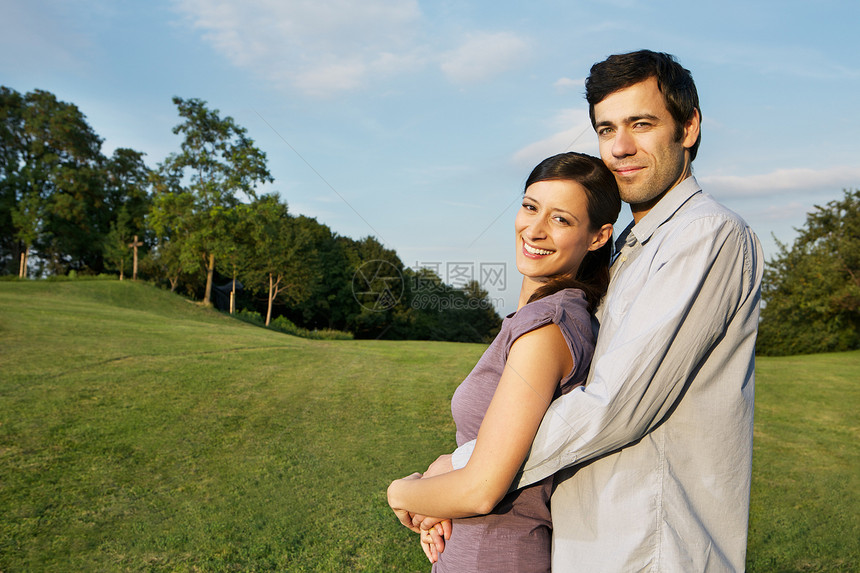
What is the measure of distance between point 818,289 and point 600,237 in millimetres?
30926

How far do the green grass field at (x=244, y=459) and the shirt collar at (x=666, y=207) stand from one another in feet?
11.4

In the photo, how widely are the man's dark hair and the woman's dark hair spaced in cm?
30

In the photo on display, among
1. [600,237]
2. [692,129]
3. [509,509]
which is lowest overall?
[509,509]

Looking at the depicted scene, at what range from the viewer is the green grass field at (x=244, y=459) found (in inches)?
173

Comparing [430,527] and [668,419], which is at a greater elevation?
[668,419]

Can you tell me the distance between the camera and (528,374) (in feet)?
4.91

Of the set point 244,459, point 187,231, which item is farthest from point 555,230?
point 187,231

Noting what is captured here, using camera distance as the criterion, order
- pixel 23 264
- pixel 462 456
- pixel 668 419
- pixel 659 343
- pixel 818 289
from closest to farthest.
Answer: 1. pixel 659 343
2. pixel 668 419
3. pixel 462 456
4. pixel 818 289
5. pixel 23 264

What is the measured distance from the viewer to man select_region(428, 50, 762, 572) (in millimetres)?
1366

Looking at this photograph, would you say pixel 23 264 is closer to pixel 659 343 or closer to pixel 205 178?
pixel 205 178

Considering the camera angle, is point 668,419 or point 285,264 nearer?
point 668,419

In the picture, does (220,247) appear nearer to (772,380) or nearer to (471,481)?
(772,380)

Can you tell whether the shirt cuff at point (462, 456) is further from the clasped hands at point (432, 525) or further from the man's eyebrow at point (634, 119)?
the man's eyebrow at point (634, 119)

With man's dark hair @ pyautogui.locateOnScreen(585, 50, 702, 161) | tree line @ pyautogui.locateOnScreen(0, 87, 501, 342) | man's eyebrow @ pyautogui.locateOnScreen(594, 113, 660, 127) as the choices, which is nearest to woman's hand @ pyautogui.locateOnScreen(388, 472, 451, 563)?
man's eyebrow @ pyautogui.locateOnScreen(594, 113, 660, 127)
